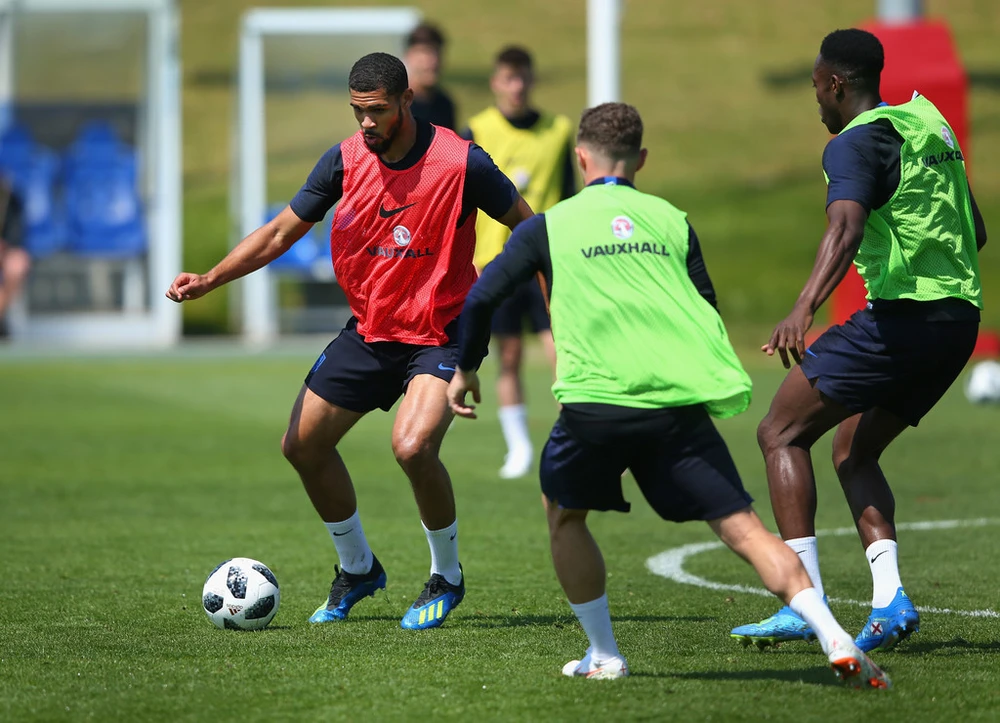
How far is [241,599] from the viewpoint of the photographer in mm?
5988

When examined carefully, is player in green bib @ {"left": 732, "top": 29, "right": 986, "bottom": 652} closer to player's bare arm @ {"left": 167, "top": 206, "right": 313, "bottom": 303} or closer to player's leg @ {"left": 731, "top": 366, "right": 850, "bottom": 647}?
player's leg @ {"left": 731, "top": 366, "right": 850, "bottom": 647}

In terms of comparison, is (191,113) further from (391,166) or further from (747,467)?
(391,166)

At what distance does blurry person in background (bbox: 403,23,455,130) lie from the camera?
10430 mm

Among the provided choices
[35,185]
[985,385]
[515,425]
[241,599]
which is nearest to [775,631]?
[241,599]

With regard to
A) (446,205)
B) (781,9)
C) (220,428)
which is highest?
(781,9)

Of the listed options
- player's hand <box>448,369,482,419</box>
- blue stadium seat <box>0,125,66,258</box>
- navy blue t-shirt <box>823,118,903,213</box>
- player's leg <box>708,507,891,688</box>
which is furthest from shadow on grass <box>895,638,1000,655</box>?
blue stadium seat <box>0,125,66,258</box>

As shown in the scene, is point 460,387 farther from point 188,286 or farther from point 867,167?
point 188,286

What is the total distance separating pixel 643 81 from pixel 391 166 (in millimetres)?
36443

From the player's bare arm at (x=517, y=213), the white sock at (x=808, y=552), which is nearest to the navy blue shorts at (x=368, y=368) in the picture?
the player's bare arm at (x=517, y=213)

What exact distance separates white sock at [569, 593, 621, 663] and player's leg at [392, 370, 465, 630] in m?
1.24

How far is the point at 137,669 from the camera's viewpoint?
17.4ft

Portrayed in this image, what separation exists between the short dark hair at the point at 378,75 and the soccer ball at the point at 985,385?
33.0 ft

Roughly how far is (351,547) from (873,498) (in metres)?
2.15

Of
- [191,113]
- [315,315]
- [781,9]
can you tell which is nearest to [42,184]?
[315,315]
